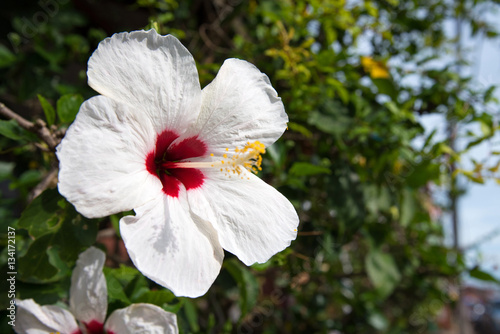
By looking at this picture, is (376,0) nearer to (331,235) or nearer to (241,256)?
(331,235)

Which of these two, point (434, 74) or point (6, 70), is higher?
point (434, 74)

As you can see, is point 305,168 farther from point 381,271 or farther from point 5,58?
point 5,58

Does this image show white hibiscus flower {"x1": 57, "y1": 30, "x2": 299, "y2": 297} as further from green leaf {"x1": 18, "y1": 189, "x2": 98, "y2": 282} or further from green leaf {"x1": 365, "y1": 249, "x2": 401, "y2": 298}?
green leaf {"x1": 365, "y1": 249, "x2": 401, "y2": 298}

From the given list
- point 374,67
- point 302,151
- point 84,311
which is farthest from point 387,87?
point 84,311

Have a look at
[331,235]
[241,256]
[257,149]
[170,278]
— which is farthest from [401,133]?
[170,278]

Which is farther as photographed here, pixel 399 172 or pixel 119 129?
pixel 399 172

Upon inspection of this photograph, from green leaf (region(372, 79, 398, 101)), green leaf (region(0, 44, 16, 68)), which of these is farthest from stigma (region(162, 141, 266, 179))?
green leaf (region(0, 44, 16, 68))
